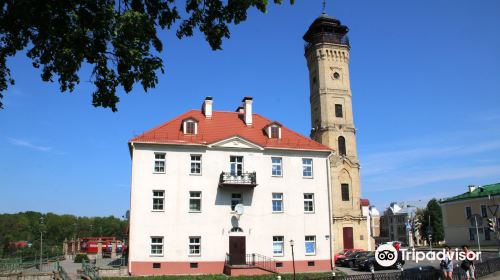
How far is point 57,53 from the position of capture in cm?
817

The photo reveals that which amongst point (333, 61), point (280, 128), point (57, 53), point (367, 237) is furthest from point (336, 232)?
point (57, 53)

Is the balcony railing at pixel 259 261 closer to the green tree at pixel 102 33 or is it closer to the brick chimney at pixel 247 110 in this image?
the brick chimney at pixel 247 110

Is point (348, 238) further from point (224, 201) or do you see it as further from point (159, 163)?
point (159, 163)

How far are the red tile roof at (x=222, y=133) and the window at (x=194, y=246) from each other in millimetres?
7206

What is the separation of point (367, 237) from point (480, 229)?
2563 cm

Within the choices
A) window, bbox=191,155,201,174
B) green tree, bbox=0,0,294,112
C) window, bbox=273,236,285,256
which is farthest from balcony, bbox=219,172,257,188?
green tree, bbox=0,0,294,112

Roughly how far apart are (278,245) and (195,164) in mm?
9123

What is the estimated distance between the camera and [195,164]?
112 feet

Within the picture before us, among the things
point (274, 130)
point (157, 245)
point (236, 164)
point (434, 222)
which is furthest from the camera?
point (434, 222)

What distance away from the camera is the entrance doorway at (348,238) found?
46.6m

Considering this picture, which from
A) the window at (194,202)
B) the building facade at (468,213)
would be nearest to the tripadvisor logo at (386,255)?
the window at (194,202)

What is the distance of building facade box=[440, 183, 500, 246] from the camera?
6122 cm

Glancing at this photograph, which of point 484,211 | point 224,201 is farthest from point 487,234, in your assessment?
point 224,201

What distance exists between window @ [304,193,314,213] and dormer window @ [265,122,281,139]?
5488mm
